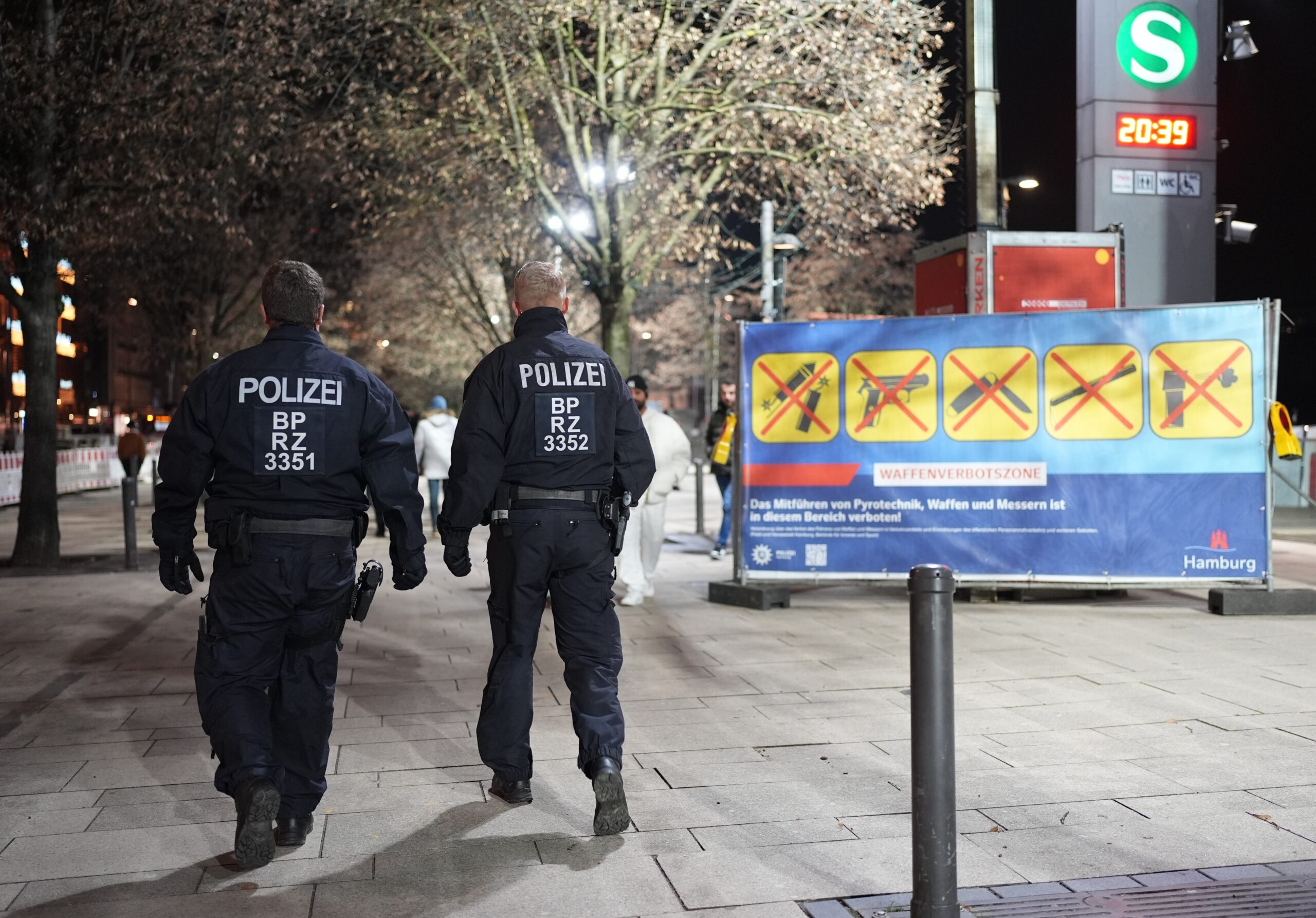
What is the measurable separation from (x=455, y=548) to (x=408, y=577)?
0.33 metres

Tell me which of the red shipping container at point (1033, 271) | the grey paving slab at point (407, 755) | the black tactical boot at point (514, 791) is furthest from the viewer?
the red shipping container at point (1033, 271)

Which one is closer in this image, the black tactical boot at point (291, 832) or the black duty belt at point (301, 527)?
the black duty belt at point (301, 527)

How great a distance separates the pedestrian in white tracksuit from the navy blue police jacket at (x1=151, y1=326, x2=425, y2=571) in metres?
5.42

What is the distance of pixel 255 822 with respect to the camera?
152 inches

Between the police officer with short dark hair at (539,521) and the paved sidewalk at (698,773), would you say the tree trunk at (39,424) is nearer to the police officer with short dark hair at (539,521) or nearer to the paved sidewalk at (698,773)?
the paved sidewalk at (698,773)

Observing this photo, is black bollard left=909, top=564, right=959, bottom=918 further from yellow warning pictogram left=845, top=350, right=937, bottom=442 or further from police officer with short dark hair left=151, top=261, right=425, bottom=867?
yellow warning pictogram left=845, top=350, right=937, bottom=442

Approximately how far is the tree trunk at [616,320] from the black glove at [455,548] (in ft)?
39.8

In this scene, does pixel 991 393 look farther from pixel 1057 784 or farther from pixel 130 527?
pixel 130 527

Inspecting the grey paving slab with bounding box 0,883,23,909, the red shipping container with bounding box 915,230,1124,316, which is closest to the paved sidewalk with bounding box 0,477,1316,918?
the grey paving slab with bounding box 0,883,23,909

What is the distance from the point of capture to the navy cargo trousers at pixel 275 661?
4.00 m

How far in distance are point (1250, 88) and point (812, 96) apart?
58.1ft

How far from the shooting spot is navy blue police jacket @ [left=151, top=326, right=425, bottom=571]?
404 centimetres

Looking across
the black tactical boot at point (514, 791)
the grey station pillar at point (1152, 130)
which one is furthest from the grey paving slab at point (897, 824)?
the grey station pillar at point (1152, 130)

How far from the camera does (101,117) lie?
1203cm
